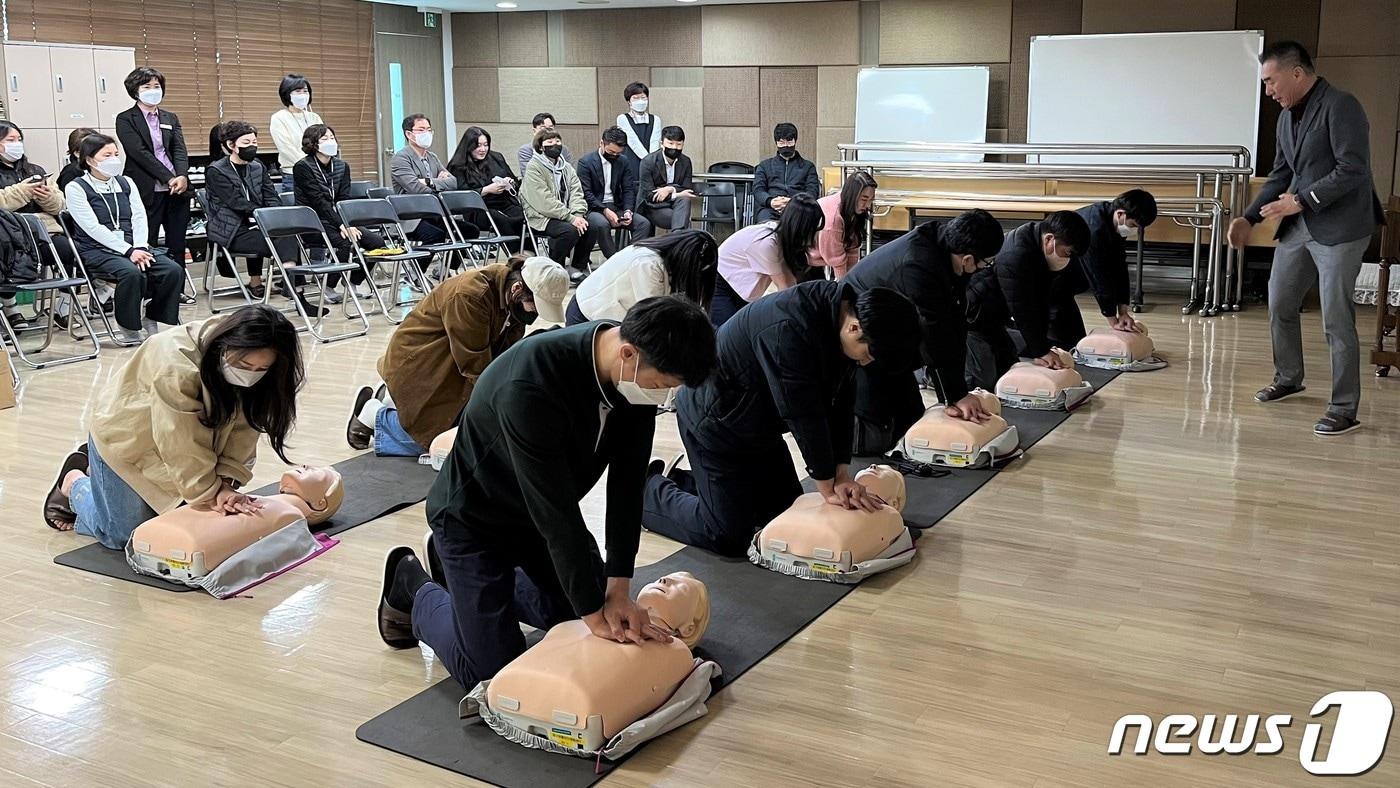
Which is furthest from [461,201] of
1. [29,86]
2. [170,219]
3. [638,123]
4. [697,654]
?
[697,654]

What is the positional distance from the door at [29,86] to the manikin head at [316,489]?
6.20 metres

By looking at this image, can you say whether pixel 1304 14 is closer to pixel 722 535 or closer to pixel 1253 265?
pixel 1253 265

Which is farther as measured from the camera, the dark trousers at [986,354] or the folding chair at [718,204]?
the folding chair at [718,204]

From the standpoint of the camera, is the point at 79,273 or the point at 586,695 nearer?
the point at 586,695

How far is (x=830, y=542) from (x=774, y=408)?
1.34 feet

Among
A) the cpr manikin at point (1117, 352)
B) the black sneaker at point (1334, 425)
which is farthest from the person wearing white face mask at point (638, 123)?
the black sneaker at point (1334, 425)

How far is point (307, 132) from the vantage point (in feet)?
26.6

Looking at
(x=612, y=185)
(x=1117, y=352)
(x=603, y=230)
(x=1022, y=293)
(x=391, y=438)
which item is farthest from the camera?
(x=612, y=185)

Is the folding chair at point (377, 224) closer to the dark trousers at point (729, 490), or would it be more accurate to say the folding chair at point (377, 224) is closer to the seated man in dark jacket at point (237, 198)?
the seated man in dark jacket at point (237, 198)

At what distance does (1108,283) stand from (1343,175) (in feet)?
4.67

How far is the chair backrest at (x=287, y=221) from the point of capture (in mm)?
7238

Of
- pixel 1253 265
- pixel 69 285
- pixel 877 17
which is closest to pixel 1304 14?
pixel 1253 265

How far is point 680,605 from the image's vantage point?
2857 mm

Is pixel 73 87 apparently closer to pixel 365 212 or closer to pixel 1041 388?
pixel 365 212
